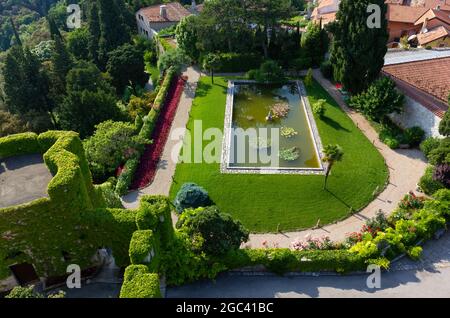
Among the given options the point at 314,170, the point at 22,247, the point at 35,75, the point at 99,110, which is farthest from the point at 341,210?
the point at 35,75

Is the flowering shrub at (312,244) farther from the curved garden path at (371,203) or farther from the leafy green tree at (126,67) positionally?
the leafy green tree at (126,67)

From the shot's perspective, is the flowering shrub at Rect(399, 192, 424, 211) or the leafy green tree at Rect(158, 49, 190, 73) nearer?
the flowering shrub at Rect(399, 192, 424, 211)

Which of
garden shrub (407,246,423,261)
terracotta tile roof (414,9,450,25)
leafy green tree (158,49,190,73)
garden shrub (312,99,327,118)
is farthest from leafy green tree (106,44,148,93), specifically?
terracotta tile roof (414,9,450,25)

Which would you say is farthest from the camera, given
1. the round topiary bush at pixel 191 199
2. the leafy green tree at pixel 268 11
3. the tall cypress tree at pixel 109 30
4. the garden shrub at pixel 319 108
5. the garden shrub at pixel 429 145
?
the tall cypress tree at pixel 109 30

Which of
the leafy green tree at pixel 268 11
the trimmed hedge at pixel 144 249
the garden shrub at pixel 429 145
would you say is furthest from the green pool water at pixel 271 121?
the trimmed hedge at pixel 144 249

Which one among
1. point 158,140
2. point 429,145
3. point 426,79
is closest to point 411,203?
point 429,145

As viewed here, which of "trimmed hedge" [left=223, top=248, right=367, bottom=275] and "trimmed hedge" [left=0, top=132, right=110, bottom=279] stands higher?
"trimmed hedge" [left=0, top=132, right=110, bottom=279]

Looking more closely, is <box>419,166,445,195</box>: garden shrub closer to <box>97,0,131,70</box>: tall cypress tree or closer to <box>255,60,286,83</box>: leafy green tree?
<box>255,60,286,83</box>: leafy green tree
